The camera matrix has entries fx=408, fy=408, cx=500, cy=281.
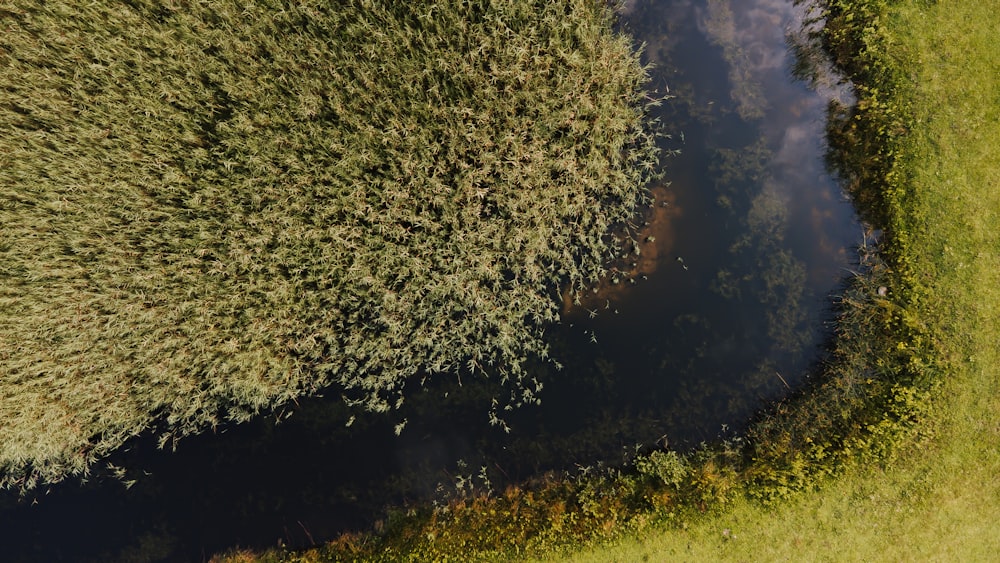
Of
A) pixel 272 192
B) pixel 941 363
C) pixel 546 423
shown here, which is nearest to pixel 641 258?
pixel 546 423

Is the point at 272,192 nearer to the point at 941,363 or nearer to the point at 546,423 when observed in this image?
the point at 546,423

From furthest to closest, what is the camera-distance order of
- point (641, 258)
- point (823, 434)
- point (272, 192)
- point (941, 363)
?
point (641, 258) → point (823, 434) → point (941, 363) → point (272, 192)

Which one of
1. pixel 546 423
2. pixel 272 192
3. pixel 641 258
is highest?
pixel 641 258

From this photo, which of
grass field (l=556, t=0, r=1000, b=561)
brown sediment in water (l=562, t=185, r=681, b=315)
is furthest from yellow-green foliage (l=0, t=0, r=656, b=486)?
grass field (l=556, t=0, r=1000, b=561)

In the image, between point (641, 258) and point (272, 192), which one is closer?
point (272, 192)

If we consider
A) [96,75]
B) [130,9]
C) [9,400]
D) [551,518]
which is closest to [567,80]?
[130,9]

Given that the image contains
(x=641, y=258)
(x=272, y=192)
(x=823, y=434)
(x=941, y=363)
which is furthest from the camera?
(x=641, y=258)

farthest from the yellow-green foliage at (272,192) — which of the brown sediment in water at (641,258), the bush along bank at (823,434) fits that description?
the bush along bank at (823,434)

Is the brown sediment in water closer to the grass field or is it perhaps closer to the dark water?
the dark water
